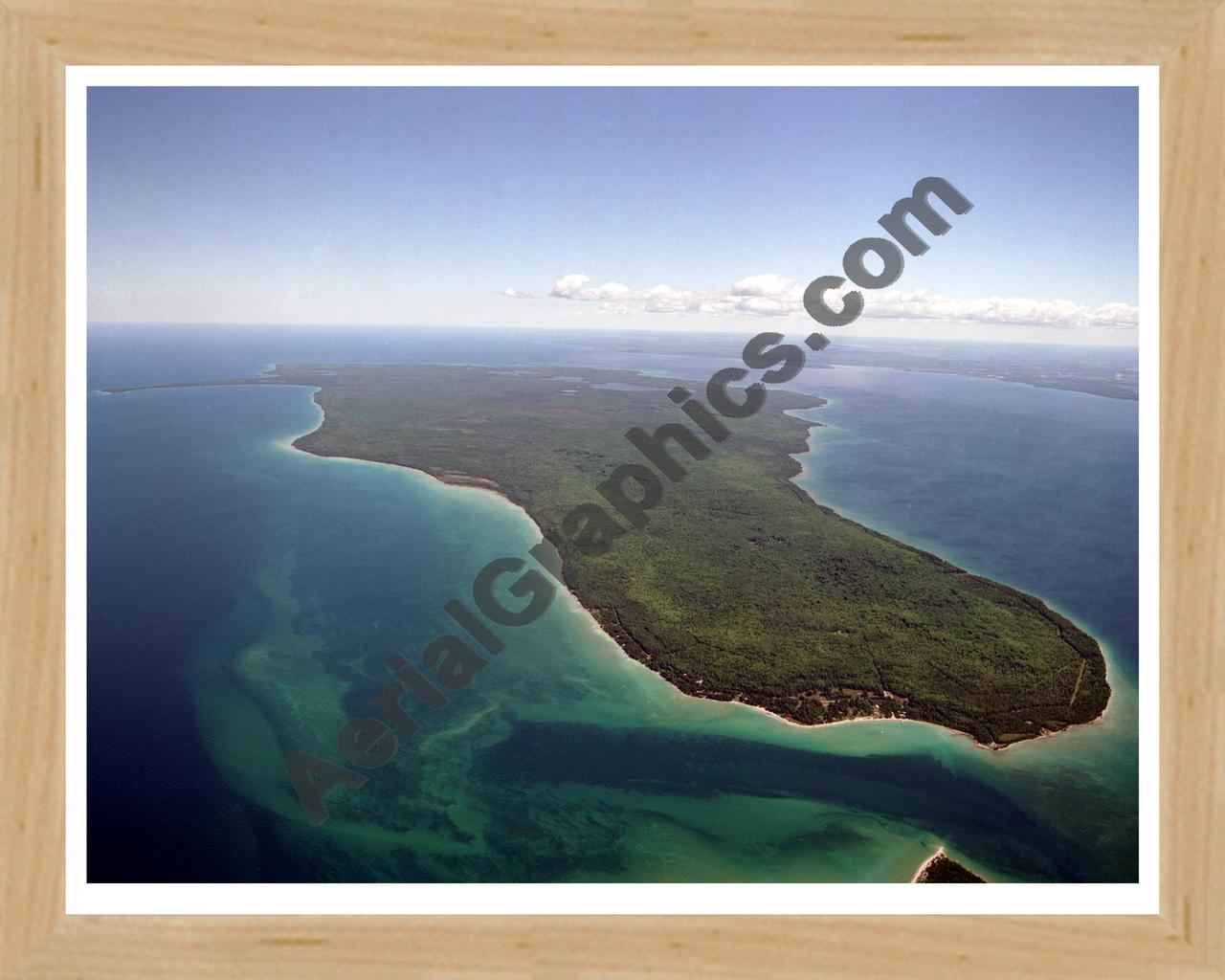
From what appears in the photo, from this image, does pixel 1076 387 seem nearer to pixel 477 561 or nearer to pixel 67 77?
pixel 477 561
